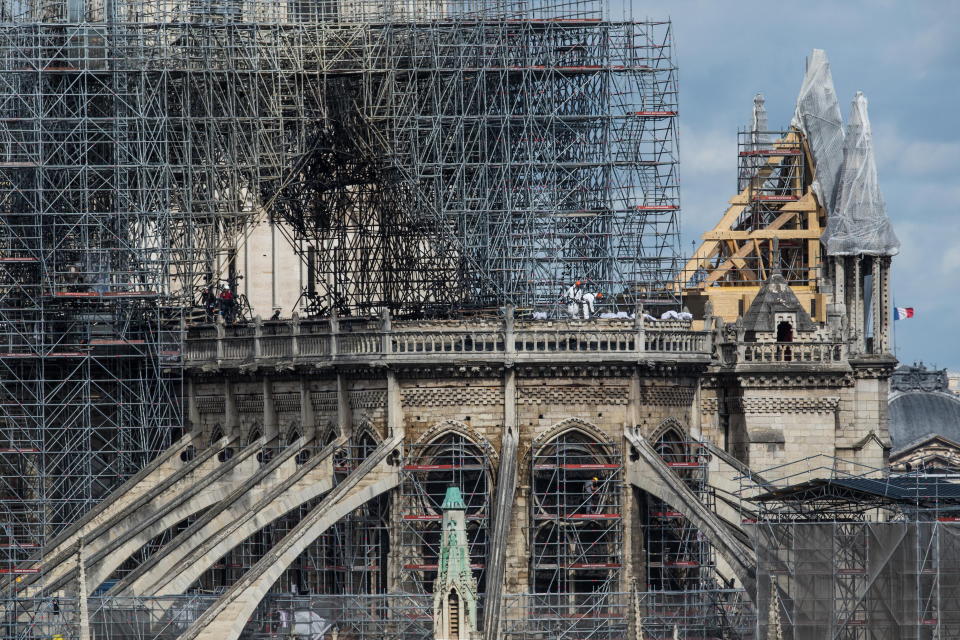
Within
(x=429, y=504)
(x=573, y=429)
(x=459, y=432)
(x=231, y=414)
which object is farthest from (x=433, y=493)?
(x=231, y=414)

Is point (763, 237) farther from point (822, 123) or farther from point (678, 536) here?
point (678, 536)

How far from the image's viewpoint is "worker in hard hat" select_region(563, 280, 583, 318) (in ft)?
278

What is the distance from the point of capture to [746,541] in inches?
3068

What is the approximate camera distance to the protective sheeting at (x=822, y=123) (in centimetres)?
9506

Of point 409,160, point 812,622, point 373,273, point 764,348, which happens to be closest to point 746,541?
point 812,622

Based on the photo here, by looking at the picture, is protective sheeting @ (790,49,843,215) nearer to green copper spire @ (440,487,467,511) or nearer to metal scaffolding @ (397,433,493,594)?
metal scaffolding @ (397,433,493,594)

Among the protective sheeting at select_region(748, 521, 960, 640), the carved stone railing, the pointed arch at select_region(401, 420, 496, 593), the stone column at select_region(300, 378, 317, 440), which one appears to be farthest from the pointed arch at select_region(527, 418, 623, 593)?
the carved stone railing

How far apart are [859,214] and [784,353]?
7.23 m

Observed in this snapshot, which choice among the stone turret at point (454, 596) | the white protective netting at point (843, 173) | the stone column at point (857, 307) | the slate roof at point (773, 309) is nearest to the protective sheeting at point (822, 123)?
the white protective netting at point (843, 173)

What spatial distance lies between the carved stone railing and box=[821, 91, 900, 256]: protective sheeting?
525 centimetres

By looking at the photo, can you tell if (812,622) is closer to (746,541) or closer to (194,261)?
(746,541)

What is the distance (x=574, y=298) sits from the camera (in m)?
85.5

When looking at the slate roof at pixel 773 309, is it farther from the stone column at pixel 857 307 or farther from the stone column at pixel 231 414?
the stone column at pixel 231 414

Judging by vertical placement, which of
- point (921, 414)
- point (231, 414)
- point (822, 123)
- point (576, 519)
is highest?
point (822, 123)
